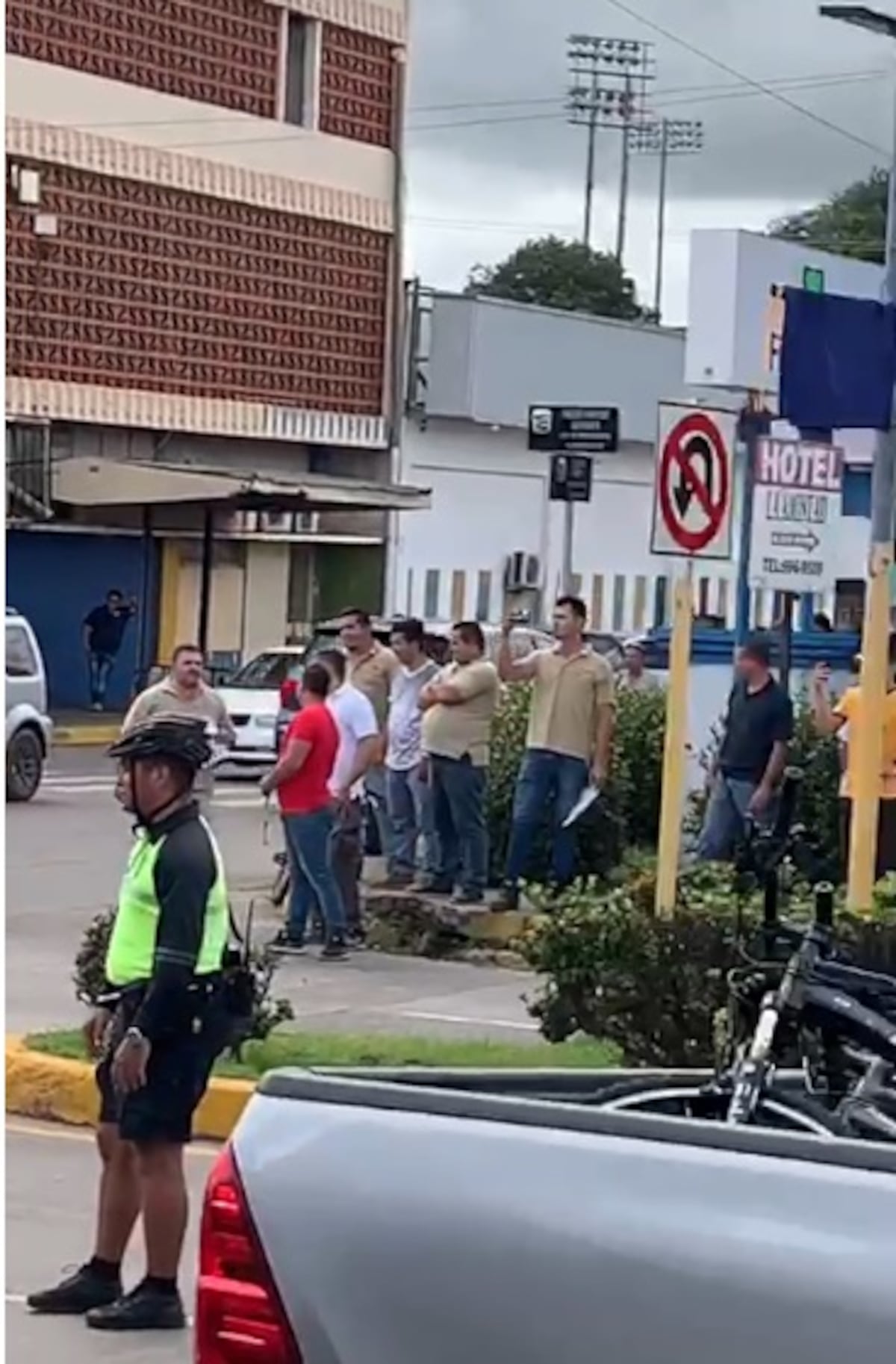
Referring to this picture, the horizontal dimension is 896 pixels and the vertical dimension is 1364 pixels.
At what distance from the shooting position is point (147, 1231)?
8.35 meters

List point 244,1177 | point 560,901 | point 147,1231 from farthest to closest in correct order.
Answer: point 560,901, point 147,1231, point 244,1177

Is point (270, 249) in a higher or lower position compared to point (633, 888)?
higher

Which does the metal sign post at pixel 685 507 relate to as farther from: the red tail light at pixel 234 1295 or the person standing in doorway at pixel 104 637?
the person standing in doorway at pixel 104 637

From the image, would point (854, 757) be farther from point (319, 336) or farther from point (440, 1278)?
point (319, 336)

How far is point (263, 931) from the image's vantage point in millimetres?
17625

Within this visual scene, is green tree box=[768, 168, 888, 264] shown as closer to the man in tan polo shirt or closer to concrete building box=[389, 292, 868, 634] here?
concrete building box=[389, 292, 868, 634]

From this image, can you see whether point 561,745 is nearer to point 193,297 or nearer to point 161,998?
point 161,998

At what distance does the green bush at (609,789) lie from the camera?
17547 mm

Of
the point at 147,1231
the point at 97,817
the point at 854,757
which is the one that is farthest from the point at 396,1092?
the point at 97,817

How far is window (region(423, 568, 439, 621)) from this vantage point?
4569 cm

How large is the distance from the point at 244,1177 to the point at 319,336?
4002 centimetres

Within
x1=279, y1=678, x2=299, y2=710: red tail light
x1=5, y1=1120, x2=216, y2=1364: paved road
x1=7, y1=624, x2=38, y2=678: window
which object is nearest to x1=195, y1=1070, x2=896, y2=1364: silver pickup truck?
x1=5, y1=1120, x2=216, y2=1364: paved road

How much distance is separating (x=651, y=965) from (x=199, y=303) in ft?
104

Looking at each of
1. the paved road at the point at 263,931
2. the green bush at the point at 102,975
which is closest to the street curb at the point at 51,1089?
the green bush at the point at 102,975
